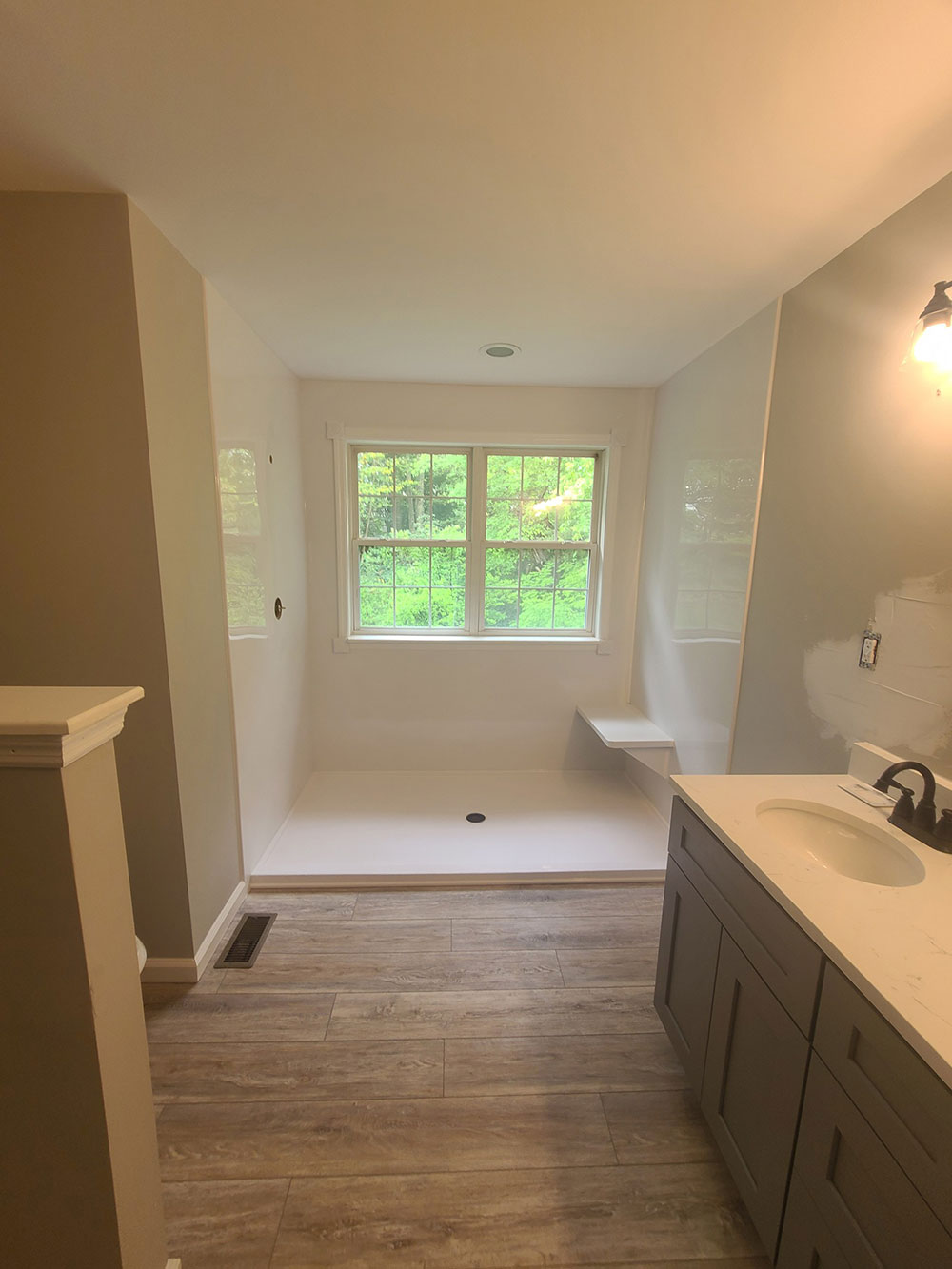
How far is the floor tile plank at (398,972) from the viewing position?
1785 mm

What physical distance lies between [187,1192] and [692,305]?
3.10 metres

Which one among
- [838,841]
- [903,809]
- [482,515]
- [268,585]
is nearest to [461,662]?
[482,515]

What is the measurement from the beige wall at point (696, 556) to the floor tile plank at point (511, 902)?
67 centimetres

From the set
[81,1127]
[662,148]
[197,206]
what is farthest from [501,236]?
[81,1127]

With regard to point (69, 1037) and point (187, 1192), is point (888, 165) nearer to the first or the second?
point (69, 1037)

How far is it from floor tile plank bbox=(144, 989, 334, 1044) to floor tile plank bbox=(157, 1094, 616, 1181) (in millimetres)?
204

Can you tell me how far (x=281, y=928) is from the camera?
6.76ft

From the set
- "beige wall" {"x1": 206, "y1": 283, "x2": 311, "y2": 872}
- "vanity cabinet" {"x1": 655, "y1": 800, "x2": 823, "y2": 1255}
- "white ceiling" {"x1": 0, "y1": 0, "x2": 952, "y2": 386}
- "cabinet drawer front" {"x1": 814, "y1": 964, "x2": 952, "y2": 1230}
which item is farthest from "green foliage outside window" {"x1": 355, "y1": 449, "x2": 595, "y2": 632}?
"cabinet drawer front" {"x1": 814, "y1": 964, "x2": 952, "y2": 1230}

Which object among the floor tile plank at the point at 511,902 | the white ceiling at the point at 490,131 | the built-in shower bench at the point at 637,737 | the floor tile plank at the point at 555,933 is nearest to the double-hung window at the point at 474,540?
the built-in shower bench at the point at 637,737

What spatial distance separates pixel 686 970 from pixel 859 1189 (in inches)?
23.0

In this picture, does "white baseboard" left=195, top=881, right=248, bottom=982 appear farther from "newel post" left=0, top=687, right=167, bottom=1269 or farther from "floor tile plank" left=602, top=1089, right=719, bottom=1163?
"floor tile plank" left=602, top=1089, right=719, bottom=1163

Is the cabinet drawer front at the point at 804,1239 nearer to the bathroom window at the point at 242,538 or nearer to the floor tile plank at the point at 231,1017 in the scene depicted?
the floor tile plank at the point at 231,1017

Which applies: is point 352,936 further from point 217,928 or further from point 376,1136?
point 376,1136

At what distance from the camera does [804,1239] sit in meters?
0.91
